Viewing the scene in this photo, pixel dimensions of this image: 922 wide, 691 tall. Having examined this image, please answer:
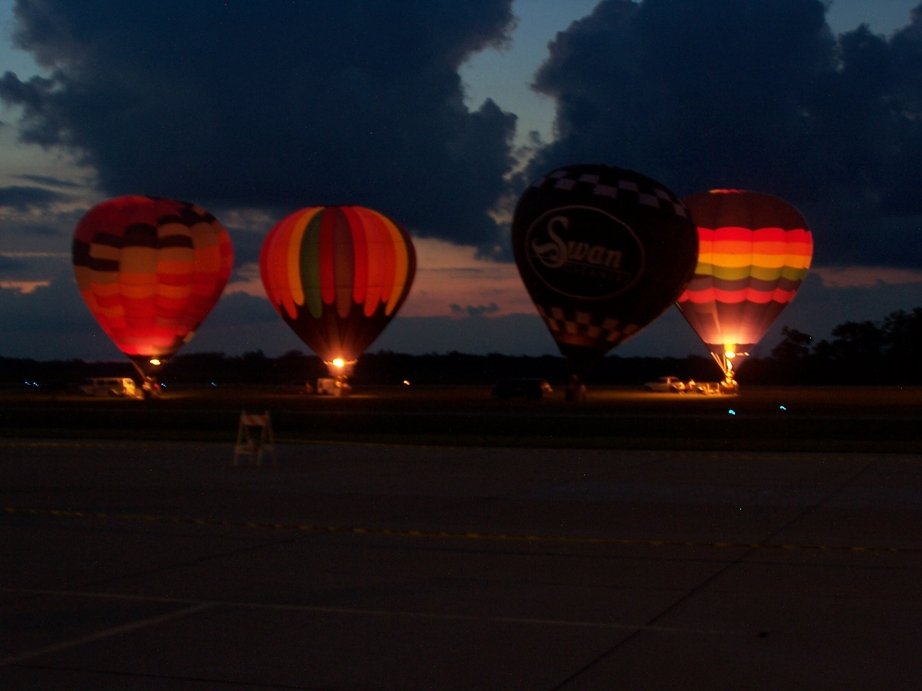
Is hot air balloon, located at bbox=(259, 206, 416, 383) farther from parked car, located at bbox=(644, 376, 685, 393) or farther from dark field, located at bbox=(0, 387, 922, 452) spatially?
parked car, located at bbox=(644, 376, 685, 393)

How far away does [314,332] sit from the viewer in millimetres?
58781

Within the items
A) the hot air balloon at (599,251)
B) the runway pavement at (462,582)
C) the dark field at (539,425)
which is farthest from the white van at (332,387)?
the runway pavement at (462,582)

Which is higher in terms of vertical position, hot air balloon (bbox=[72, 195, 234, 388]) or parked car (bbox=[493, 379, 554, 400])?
hot air balloon (bbox=[72, 195, 234, 388])

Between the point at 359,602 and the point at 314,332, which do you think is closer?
the point at 359,602

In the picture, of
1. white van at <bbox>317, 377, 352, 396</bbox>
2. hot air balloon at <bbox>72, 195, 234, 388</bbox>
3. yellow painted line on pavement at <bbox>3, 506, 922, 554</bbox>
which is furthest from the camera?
white van at <bbox>317, 377, 352, 396</bbox>

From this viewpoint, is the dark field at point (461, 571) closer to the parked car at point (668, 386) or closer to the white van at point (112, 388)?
the white van at point (112, 388)

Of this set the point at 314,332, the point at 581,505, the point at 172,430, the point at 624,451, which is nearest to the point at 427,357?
the point at 314,332

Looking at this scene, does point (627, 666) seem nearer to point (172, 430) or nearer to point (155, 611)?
point (155, 611)

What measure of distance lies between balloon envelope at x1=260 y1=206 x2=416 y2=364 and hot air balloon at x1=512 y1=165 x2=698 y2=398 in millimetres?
8643

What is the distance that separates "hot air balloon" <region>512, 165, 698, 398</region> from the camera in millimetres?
48031

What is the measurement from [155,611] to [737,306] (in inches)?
2068

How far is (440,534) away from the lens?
1359 cm

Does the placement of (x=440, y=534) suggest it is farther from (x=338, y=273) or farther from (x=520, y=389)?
(x=520, y=389)

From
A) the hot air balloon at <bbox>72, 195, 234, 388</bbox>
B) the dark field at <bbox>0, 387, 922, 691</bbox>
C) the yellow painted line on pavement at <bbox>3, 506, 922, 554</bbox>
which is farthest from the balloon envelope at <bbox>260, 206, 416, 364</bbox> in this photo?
the yellow painted line on pavement at <bbox>3, 506, 922, 554</bbox>
